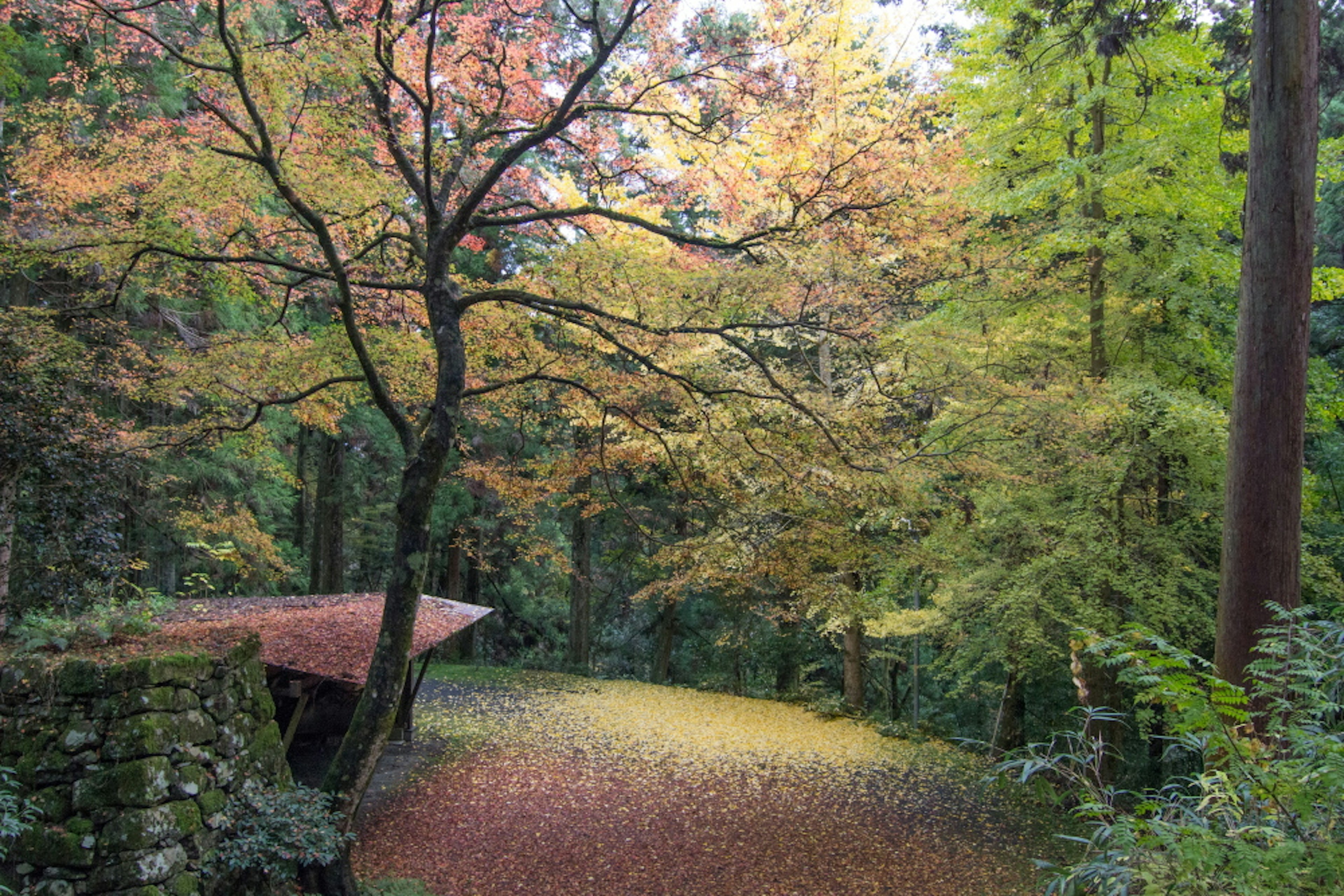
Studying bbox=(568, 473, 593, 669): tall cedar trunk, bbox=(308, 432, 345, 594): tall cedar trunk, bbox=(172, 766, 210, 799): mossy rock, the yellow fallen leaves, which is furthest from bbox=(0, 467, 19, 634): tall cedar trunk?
bbox=(568, 473, 593, 669): tall cedar trunk

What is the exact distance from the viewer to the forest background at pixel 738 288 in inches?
218

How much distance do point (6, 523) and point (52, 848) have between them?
3.42 m

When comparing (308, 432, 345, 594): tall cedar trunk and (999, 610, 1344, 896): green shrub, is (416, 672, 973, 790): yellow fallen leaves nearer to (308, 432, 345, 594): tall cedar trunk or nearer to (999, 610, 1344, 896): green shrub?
(308, 432, 345, 594): tall cedar trunk

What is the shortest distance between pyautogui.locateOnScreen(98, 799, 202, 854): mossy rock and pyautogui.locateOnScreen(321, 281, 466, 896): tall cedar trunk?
3.25 ft

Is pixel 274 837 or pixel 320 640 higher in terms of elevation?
pixel 320 640

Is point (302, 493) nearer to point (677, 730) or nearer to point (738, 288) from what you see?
point (677, 730)

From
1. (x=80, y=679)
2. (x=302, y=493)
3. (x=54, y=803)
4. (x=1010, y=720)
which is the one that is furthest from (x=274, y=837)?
(x=302, y=493)

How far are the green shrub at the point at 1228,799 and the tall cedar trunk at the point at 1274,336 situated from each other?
1.37m

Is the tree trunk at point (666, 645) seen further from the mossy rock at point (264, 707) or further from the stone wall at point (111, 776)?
the stone wall at point (111, 776)

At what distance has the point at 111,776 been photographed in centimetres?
376

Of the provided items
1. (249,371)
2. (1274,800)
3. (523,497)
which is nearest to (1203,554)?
(1274,800)

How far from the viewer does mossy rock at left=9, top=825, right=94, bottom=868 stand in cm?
355

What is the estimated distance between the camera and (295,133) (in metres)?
6.30

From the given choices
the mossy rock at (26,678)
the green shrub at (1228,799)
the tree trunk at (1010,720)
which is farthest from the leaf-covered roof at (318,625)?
the tree trunk at (1010,720)
